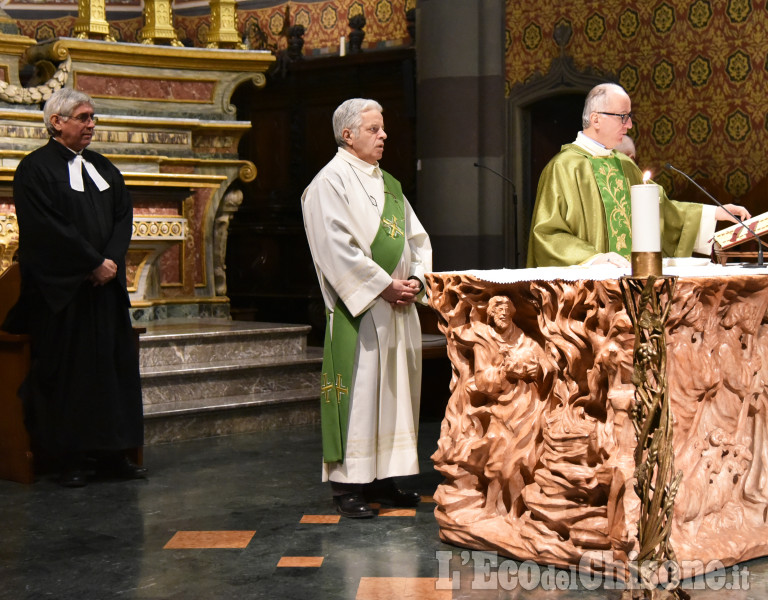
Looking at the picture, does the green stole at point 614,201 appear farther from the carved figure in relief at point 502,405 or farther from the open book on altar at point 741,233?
the carved figure in relief at point 502,405

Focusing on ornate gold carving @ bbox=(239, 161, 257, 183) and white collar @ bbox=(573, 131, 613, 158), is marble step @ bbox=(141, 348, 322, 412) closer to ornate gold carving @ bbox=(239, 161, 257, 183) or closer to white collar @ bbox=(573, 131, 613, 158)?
ornate gold carving @ bbox=(239, 161, 257, 183)

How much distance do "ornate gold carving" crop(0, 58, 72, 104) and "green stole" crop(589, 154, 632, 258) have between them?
4.33m

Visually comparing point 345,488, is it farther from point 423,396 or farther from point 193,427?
point 423,396

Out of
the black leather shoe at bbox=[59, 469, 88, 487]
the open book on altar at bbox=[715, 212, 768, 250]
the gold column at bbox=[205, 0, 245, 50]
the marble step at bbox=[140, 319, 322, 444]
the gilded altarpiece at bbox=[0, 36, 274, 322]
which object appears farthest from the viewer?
the gold column at bbox=[205, 0, 245, 50]

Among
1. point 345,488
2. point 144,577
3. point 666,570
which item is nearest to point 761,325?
point 666,570

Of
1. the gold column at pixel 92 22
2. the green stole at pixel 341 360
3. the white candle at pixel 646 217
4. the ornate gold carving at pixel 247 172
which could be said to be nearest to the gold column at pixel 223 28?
the gold column at pixel 92 22

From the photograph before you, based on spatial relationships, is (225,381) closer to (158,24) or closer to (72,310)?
(72,310)

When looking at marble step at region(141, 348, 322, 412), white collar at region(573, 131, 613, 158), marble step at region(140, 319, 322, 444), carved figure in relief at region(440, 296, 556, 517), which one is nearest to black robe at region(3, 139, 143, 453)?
→ marble step at region(140, 319, 322, 444)

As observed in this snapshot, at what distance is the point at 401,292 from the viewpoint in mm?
4320

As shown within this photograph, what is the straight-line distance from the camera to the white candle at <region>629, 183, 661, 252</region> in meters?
2.54

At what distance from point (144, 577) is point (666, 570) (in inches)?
61.7

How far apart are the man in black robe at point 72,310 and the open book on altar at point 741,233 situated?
8.36 ft

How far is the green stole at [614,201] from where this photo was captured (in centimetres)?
443

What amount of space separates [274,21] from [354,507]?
719cm
